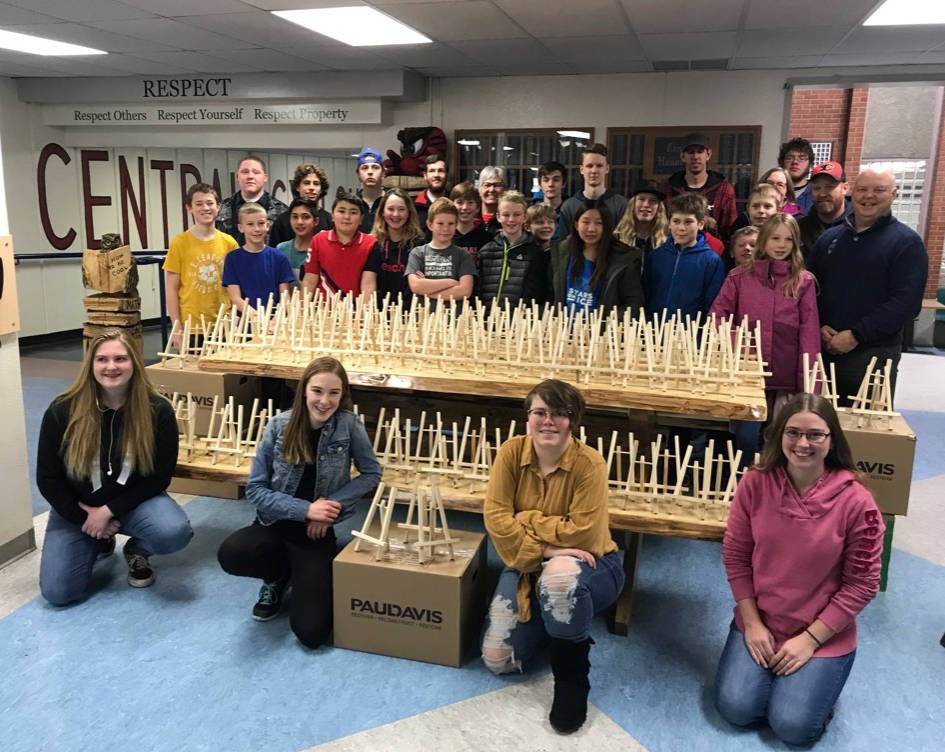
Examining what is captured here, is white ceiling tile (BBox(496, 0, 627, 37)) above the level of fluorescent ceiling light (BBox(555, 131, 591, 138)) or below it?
above

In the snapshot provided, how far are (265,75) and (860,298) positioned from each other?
269 inches

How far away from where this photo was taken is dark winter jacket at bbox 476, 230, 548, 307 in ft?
15.9

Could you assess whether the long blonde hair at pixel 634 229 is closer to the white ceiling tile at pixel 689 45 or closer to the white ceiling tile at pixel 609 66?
the white ceiling tile at pixel 689 45

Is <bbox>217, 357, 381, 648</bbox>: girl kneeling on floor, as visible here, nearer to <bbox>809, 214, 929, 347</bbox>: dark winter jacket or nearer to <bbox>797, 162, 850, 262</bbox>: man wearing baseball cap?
<bbox>809, 214, 929, 347</bbox>: dark winter jacket

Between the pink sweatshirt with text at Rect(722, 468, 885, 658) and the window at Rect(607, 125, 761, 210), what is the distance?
6.37 metres

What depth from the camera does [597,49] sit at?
714cm

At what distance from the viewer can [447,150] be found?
908cm

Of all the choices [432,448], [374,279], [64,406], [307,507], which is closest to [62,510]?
[64,406]

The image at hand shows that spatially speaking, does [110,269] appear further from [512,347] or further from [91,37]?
[512,347]

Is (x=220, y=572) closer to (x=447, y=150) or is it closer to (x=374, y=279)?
(x=374, y=279)

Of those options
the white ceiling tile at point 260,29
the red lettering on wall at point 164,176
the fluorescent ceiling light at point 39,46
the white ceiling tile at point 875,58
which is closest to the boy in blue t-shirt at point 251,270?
the white ceiling tile at point 260,29

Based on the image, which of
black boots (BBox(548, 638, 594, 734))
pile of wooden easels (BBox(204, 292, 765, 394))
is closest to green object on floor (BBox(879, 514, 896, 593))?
pile of wooden easels (BBox(204, 292, 765, 394))

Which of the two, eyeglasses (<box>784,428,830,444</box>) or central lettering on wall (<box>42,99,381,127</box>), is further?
central lettering on wall (<box>42,99,381,127</box>)

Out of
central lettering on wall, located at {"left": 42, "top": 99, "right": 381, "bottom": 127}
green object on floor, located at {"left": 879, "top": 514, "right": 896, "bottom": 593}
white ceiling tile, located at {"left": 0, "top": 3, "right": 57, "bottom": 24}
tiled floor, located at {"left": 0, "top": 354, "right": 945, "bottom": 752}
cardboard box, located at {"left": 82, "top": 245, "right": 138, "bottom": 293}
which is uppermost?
white ceiling tile, located at {"left": 0, "top": 3, "right": 57, "bottom": 24}
